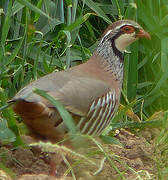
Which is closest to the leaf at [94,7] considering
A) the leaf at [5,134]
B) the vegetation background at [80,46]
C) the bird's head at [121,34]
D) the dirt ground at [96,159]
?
the vegetation background at [80,46]

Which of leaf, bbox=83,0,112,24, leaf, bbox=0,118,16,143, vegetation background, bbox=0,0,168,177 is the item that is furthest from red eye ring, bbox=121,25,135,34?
leaf, bbox=0,118,16,143

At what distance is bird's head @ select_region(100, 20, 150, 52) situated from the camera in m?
3.60

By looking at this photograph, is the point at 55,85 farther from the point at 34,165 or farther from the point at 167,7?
the point at 167,7

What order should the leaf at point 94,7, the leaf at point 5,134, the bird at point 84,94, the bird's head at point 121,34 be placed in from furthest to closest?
the leaf at point 94,7 < the bird's head at point 121,34 < the leaf at point 5,134 < the bird at point 84,94

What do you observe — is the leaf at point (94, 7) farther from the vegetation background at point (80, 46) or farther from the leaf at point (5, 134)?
the leaf at point (5, 134)

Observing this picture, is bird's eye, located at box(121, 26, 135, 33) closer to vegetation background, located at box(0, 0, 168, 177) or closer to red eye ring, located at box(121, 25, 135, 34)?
red eye ring, located at box(121, 25, 135, 34)

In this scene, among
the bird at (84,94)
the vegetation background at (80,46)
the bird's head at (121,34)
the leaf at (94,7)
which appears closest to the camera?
the bird at (84,94)

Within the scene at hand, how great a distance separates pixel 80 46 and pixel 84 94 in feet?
3.88

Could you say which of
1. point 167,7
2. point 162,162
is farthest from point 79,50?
point 162,162

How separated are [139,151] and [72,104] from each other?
706 mm

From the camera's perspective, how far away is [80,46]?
4184mm

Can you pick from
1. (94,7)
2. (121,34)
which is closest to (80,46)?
(94,7)

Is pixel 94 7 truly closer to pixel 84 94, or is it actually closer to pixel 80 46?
pixel 80 46

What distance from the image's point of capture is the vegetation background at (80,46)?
12.5 ft
